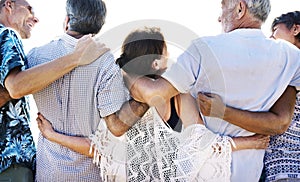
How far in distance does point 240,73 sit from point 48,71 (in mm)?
889

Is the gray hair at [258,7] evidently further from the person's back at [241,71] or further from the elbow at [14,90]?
the elbow at [14,90]

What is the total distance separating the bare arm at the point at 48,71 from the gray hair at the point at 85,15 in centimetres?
10

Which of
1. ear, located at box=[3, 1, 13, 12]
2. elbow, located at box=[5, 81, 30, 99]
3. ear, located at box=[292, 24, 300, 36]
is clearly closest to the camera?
elbow, located at box=[5, 81, 30, 99]

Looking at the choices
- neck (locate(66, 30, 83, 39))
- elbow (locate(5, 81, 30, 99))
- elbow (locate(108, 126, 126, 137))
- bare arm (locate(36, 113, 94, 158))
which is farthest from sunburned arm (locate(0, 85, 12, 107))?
elbow (locate(108, 126, 126, 137))

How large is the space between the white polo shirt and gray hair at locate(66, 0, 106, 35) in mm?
464

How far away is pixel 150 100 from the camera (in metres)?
2.78

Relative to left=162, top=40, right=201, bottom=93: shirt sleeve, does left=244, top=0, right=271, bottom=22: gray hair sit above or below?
above

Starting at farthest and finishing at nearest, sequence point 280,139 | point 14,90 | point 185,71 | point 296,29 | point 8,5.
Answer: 1. point 296,29
2. point 8,5
3. point 280,139
4. point 14,90
5. point 185,71

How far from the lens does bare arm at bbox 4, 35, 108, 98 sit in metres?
2.81

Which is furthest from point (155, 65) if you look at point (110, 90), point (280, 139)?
point (280, 139)

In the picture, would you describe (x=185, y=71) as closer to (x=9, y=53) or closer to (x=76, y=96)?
(x=76, y=96)

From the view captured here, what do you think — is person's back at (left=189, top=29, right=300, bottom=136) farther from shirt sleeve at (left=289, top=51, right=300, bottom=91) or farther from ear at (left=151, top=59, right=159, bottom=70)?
ear at (left=151, top=59, right=159, bottom=70)

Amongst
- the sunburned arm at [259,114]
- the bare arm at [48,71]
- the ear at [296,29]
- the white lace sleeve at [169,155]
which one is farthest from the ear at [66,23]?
the ear at [296,29]

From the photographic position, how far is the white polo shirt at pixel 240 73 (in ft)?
9.05
